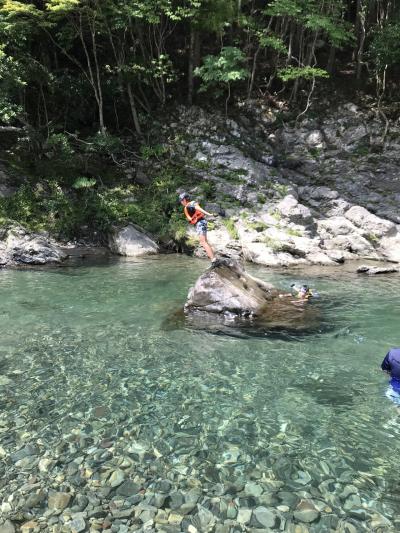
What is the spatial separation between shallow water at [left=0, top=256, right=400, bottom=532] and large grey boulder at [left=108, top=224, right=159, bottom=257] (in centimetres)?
890

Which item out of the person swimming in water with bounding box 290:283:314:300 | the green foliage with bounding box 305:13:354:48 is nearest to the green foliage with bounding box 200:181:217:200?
the person swimming in water with bounding box 290:283:314:300

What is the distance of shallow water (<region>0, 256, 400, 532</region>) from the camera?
5.79 meters

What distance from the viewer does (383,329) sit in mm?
12133

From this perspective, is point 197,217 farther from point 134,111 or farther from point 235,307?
point 134,111

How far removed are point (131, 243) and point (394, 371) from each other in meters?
17.0

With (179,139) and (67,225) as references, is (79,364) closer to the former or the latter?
(67,225)

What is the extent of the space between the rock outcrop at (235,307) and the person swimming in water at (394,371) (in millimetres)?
4031

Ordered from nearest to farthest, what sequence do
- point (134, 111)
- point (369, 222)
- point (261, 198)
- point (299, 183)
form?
point (369, 222) < point (261, 198) < point (299, 183) < point (134, 111)

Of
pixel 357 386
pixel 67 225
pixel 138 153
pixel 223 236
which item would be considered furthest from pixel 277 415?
pixel 138 153

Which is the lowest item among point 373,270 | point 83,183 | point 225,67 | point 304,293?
point 373,270

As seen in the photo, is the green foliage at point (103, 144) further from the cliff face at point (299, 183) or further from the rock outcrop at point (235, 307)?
the rock outcrop at point (235, 307)

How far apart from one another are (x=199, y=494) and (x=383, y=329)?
832 centimetres

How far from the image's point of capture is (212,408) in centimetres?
776

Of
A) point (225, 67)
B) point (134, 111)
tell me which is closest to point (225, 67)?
point (225, 67)
